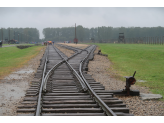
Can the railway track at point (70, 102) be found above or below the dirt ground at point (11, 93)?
above

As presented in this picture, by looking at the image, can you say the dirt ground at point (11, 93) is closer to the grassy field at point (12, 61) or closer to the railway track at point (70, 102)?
the railway track at point (70, 102)

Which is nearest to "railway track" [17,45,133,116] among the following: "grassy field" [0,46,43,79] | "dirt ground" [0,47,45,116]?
"dirt ground" [0,47,45,116]

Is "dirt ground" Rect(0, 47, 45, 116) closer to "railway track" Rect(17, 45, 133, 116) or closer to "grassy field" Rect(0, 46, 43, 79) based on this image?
"railway track" Rect(17, 45, 133, 116)

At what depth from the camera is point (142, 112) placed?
622cm

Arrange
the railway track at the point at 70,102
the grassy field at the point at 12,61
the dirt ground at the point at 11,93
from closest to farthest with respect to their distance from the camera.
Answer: the railway track at the point at 70,102, the dirt ground at the point at 11,93, the grassy field at the point at 12,61

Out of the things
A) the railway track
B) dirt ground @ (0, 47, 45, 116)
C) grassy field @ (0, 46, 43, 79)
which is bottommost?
dirt ground @ (0, 47, 45, 116)

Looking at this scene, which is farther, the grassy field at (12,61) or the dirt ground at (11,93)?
the grassy field at (12,61)

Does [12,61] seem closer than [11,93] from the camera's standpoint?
No

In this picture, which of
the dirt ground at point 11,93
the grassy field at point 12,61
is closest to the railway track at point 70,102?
the dirt ground at point 11,93

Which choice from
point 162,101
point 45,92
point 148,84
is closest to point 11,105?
point 45,92

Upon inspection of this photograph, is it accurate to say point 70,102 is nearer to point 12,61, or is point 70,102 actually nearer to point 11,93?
point 11,93

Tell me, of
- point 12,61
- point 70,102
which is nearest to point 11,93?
point 70,102
